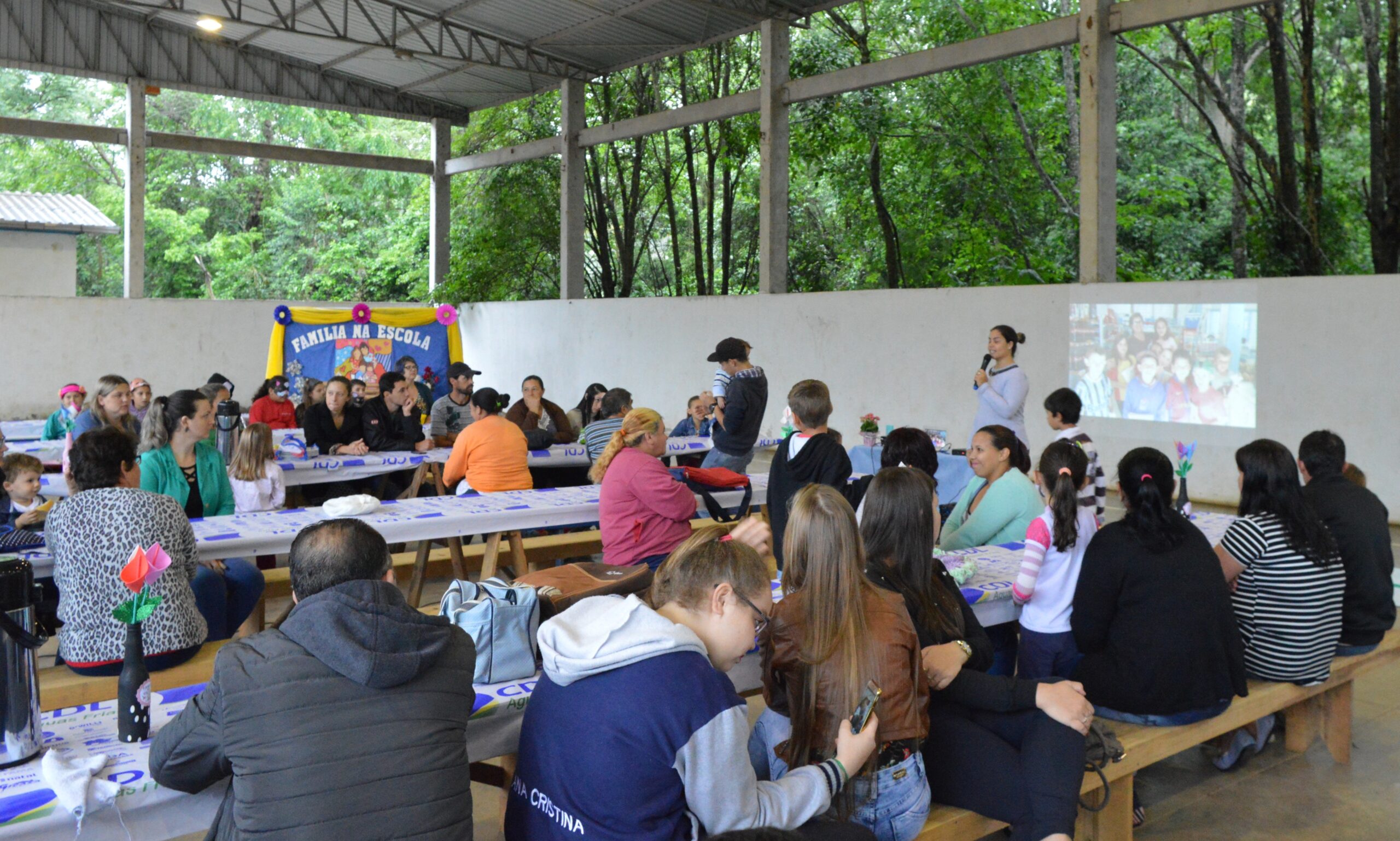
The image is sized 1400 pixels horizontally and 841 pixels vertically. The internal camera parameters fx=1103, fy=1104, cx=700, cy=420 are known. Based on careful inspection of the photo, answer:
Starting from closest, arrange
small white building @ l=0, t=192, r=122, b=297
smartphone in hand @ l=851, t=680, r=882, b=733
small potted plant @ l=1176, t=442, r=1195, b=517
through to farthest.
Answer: smartphone in hand @ l=851, t=680, r=882, b=733
small potted plant @ l=1176, t=442, r=1195, b=517
small white building @ l=0, t=192, r=122, b=297

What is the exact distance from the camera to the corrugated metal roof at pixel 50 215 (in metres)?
18.3

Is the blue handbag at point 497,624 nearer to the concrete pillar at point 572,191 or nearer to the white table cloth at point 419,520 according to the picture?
the white table cloth at point 419,520

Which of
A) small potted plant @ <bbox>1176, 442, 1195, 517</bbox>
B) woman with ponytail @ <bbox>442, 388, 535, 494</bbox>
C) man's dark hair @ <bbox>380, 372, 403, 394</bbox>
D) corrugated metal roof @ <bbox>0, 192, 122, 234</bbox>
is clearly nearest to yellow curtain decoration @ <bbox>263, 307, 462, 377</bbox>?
man's dark hair @ <bbox>380, 372, 403, 394</bbox>

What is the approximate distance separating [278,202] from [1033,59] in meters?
18.9

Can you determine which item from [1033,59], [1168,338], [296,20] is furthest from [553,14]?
[1168,338]

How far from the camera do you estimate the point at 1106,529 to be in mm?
3012

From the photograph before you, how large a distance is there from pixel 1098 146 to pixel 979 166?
5860 millimetres

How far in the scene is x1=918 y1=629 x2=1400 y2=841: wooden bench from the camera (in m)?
2.56

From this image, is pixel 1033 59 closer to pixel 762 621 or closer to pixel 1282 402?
pixel 1282 402

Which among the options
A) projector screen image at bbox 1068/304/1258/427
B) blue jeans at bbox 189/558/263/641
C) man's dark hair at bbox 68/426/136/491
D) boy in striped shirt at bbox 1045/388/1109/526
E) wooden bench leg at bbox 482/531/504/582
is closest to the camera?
man's dark hair at bbox 68/426/136/491

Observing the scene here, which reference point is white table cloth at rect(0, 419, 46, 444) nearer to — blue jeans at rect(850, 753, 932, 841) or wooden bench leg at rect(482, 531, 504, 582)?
wooden bench leg at rect(482, 531, 504, 582)

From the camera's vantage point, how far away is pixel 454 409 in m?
7.65

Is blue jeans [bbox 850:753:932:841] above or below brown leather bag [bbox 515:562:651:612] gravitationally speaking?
below

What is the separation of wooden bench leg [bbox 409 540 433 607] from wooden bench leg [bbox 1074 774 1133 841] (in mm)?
3455
